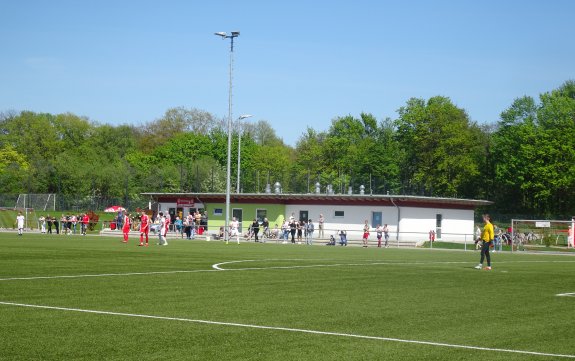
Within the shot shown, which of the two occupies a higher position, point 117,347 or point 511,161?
point 511,161

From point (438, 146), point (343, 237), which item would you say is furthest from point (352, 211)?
point (438, 146)

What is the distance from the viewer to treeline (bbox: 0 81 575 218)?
309ft

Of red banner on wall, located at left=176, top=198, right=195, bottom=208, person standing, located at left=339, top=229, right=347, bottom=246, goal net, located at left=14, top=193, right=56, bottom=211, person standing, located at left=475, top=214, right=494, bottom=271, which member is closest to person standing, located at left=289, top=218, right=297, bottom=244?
person standing, located at left=339, top=229, right=347, bottom=246

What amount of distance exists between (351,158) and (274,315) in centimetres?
9822

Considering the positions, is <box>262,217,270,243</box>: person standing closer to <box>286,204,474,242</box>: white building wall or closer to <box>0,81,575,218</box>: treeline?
<box>286,204,474,242</box>: white building wall

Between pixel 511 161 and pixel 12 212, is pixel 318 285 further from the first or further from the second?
pixel 511 161

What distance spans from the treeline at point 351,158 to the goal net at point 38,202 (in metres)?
9.09

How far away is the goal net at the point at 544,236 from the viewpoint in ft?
176

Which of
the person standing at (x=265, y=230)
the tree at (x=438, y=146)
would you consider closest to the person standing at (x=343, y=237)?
the person standing at (x=265, y=230)

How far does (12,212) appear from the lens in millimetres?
73812

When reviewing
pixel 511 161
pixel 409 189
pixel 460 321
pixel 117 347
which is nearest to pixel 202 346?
pixel 117 347

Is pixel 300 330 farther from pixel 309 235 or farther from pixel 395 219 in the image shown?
pixel 395 219

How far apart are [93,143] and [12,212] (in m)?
47.8

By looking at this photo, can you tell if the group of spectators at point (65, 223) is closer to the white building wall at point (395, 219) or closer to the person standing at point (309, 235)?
the white building wall at point (395, 219)
